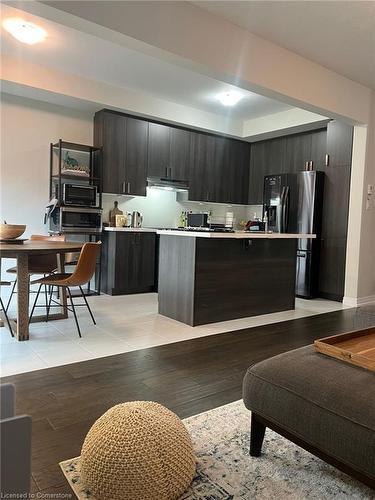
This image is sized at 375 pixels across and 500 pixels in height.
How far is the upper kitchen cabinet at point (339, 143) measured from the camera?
514 cm

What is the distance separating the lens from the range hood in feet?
18.9

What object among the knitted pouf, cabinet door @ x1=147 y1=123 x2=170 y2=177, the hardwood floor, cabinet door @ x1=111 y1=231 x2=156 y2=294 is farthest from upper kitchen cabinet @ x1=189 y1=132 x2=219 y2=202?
the knitted pouf

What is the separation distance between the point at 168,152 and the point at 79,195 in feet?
5.56

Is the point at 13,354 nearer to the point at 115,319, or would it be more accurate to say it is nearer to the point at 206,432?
the point at 115,319

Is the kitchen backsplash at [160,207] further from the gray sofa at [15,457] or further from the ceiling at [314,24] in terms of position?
the gray sofa at [15,457]

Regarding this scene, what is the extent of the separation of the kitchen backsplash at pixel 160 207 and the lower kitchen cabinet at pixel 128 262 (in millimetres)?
644

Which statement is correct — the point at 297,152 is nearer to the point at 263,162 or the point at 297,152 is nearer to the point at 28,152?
the point at 263,162

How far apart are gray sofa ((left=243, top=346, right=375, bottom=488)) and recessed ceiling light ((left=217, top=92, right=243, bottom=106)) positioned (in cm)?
441

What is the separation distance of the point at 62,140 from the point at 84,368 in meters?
3.72

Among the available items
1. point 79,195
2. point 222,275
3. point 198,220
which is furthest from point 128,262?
point 222,275

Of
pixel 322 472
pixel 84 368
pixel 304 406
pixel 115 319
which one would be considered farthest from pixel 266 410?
pixel 115 319

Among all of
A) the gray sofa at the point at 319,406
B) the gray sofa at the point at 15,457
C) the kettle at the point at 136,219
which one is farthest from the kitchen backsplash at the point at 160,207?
the gray sofa at the point at 15,457

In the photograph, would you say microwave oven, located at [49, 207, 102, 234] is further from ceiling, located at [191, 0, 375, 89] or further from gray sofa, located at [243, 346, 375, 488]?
gray sofa, located at [243, 346, 375, 488]

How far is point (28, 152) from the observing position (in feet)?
Result: 16.6
